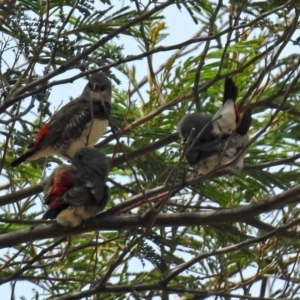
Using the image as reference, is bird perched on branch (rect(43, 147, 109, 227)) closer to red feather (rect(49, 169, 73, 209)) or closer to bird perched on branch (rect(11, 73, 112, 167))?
red feather (rect(49, 169, 73, 209))

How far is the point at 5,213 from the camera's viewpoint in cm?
630

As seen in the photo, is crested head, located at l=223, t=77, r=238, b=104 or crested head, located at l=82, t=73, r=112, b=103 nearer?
crested head, located at l=223, t=77, r=238, b=104

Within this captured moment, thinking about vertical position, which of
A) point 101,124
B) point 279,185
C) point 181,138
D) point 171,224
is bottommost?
point 171,224

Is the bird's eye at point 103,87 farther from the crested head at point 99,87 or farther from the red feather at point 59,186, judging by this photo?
the red feather at point 59,186

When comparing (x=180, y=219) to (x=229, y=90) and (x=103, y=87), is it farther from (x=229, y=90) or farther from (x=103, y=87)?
(x=103, y=87)

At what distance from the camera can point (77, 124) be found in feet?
19.9

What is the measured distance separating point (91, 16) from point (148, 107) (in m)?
1.36

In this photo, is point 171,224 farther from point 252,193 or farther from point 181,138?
point 252,193

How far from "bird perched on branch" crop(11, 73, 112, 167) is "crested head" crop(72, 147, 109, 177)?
2.05 ft

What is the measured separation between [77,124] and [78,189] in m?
1.54

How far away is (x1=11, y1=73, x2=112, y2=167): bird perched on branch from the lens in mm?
5734

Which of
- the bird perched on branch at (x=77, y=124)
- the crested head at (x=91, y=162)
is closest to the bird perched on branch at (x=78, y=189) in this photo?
the crested head at (x=91, y=162)

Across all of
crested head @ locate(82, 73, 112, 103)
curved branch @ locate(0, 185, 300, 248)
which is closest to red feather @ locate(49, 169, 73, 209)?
curved branch @ locate(0, 185, 300, 248)

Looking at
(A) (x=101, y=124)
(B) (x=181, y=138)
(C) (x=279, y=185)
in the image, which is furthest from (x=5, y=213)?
(C) (x=279, y=185)
